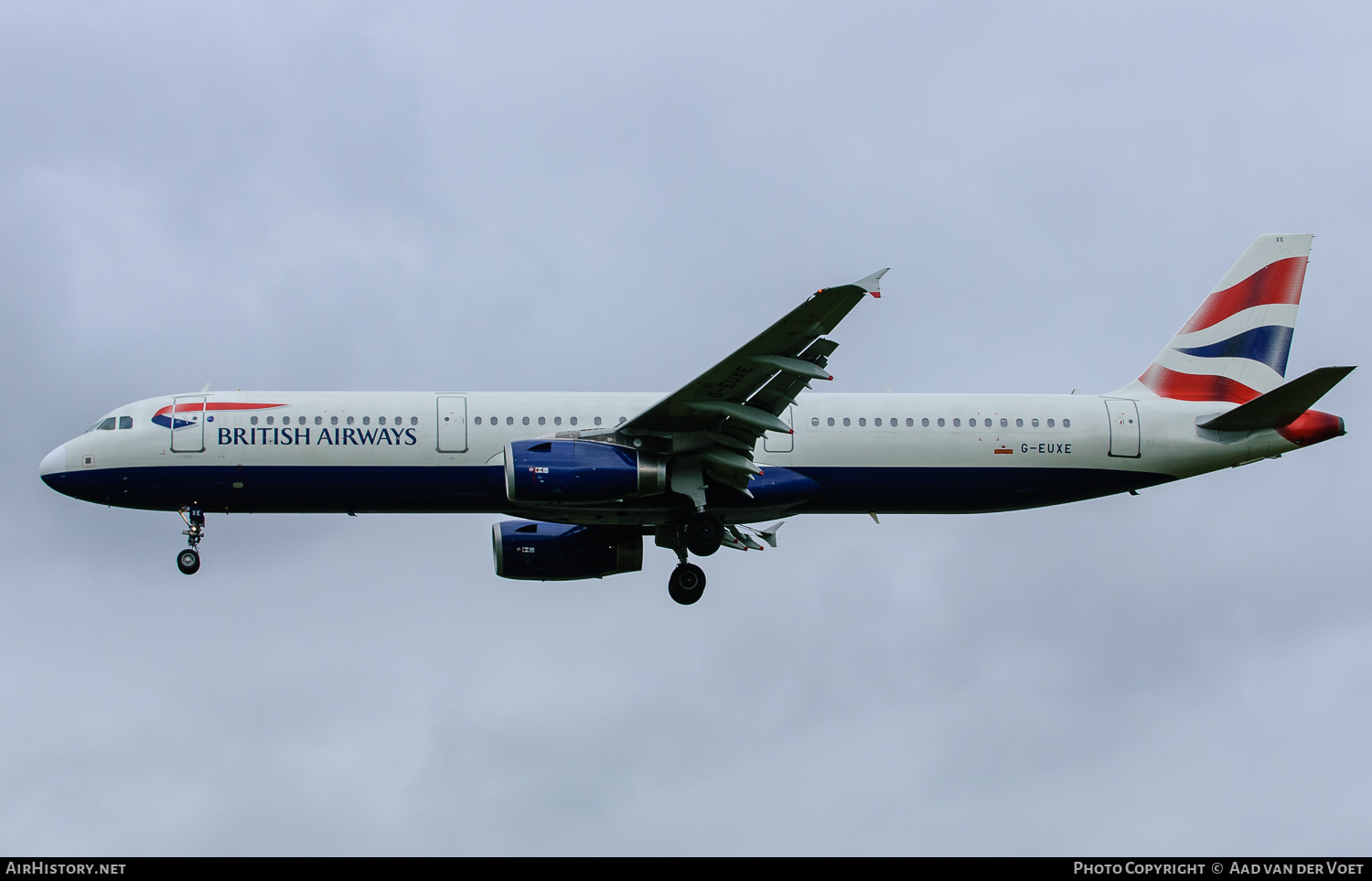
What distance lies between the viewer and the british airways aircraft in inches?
1282

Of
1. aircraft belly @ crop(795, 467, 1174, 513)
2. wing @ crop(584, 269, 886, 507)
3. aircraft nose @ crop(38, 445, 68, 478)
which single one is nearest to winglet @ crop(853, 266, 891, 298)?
wing @ crop(584, 269, 886, 507)

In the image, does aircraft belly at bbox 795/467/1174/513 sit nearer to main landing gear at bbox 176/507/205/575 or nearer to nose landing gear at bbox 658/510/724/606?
nose landing gear at bbox 658/510/724/606

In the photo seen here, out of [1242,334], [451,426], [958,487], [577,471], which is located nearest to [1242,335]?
[1242,334]

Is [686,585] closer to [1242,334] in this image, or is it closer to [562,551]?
[562,551]

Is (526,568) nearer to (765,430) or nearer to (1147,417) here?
(765,430)

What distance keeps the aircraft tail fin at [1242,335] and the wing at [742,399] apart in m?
10.8

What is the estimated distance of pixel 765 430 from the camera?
1325 inches

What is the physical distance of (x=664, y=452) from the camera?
32906mm

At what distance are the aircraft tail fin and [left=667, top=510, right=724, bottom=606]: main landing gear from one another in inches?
447

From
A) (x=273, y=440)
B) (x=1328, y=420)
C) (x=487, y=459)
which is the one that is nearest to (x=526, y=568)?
(x=487, y=459)

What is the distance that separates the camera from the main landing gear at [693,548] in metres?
34.1

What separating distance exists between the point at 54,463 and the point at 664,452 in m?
14.2

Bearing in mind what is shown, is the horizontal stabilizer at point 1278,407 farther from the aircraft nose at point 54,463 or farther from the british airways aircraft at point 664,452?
the aircraft nose at point 54,463
